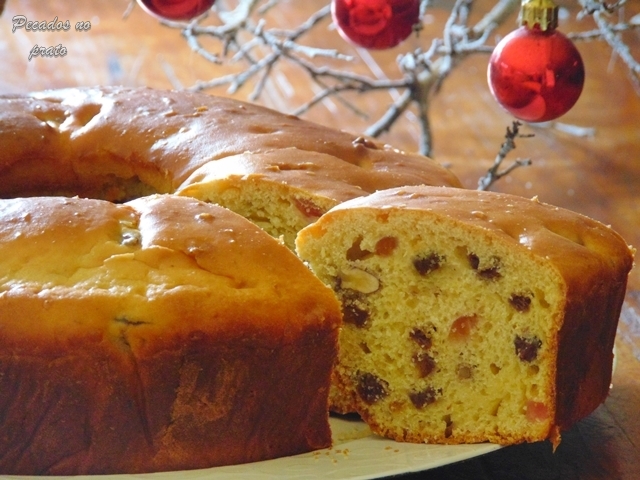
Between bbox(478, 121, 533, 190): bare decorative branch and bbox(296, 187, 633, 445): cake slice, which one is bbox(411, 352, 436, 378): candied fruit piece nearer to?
bbox(296, 187, 633, 445): cake slice

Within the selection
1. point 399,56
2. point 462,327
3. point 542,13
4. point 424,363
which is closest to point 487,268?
point 462,327

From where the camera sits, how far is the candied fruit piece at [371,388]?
Answer: 1.94 m

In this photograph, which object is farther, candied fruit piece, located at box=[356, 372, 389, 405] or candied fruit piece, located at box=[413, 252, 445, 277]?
candied fruit piece, located at box=[356, 372, 389, 405]

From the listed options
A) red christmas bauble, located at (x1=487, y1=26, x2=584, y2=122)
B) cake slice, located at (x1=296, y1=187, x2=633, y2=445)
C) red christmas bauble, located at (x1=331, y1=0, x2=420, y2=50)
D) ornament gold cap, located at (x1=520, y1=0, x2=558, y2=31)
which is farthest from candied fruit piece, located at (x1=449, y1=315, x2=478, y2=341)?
red christmas bauble, located at (x1=331, y1=0, x2=420, y2=50)

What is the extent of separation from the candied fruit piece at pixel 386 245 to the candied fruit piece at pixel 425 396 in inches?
11.5

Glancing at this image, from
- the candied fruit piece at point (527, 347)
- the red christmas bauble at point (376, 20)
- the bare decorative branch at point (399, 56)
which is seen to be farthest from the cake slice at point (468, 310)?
the bare decorative branch at point (399, 56)

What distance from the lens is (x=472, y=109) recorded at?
161 inches

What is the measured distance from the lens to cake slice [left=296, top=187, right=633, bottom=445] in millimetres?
1771

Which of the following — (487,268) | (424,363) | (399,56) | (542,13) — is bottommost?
(424,363)

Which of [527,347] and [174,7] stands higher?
[174,7]

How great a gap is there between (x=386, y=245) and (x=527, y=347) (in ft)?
1.07

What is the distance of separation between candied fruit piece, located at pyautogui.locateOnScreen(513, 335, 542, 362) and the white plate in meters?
0.19

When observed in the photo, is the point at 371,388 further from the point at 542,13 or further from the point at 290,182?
the point at 542,13

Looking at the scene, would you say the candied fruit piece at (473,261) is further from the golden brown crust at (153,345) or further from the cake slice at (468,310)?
the golden brown crust at (153,345)
